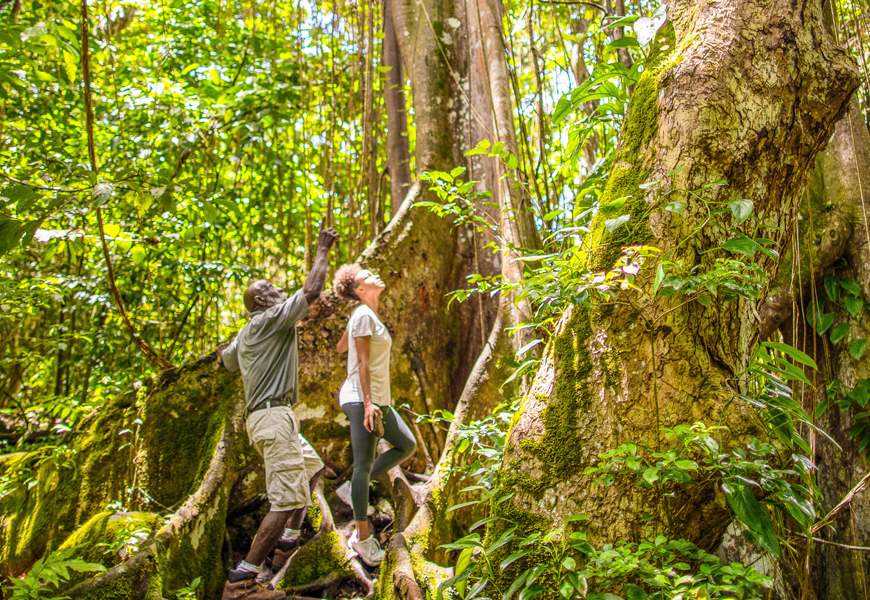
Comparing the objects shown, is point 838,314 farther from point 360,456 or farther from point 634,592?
point 360,456

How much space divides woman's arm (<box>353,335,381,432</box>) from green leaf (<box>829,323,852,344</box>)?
8.13ft

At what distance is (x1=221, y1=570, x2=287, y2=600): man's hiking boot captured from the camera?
2.85 meters

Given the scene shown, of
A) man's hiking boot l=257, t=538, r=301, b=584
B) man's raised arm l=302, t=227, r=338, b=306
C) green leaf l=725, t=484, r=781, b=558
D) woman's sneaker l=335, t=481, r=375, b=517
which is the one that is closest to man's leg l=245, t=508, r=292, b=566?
man's hiking boot l=257, t=538, r=301, b=584

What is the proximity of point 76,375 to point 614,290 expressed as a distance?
6.48 meters

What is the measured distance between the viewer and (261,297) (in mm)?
3281

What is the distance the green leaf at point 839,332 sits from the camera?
309cm

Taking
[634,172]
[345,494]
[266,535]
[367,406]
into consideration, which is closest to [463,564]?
[634,172]

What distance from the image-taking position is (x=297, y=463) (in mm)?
2955

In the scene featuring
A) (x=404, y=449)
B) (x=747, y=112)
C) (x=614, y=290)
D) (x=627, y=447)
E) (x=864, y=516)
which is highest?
(x=747, y=112)

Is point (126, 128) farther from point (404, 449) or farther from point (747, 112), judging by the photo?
point (747, 112)

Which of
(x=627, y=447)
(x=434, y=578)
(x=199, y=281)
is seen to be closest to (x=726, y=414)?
(x=627, y=447)

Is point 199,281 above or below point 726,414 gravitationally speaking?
above

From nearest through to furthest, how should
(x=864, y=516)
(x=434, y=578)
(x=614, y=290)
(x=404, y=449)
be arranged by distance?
(x=614, y=290) < (x=434, y=578) < (x=864, y=516) < (x=404, y=449)

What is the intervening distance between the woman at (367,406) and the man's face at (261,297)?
0.48 metres
